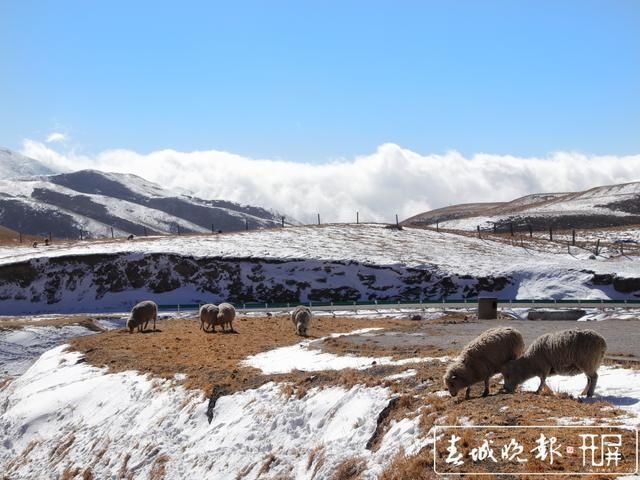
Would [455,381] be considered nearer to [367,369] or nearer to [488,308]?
[367,369]

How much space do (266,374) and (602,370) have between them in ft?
32.9

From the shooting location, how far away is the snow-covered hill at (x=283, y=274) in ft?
215

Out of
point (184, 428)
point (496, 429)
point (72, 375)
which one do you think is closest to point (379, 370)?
point (184, 428)

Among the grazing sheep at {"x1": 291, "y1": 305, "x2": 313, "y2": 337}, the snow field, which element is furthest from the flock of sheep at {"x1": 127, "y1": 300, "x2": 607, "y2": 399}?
the grazing sheep at {"x1": 291, "y1": 305, "x2": 313, "y2": 337}

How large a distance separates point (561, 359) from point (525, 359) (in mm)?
842

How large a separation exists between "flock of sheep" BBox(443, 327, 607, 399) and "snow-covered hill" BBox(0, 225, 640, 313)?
49567 mm

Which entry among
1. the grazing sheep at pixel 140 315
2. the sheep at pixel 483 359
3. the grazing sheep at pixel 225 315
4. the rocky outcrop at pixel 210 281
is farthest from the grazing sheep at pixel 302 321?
the rocky outcrop at pixel 210 281

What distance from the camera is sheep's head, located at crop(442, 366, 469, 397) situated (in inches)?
555

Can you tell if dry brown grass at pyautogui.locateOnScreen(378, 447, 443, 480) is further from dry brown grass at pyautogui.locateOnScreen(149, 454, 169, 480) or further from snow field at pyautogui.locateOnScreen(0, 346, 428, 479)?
dry brown grass at pyautogui.locateOnScreen(149, 454, 169, 480)

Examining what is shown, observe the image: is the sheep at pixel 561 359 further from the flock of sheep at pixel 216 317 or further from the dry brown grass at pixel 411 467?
the flock of sheep at pixel 216 317

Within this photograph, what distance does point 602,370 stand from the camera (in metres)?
16.2

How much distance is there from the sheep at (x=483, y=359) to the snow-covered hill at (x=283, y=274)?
49.4 m

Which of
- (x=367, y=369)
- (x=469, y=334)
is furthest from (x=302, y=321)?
(x=367, y=369)

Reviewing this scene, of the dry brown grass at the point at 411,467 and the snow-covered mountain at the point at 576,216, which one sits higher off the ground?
the snow-covered mountain at the point at 576,216
